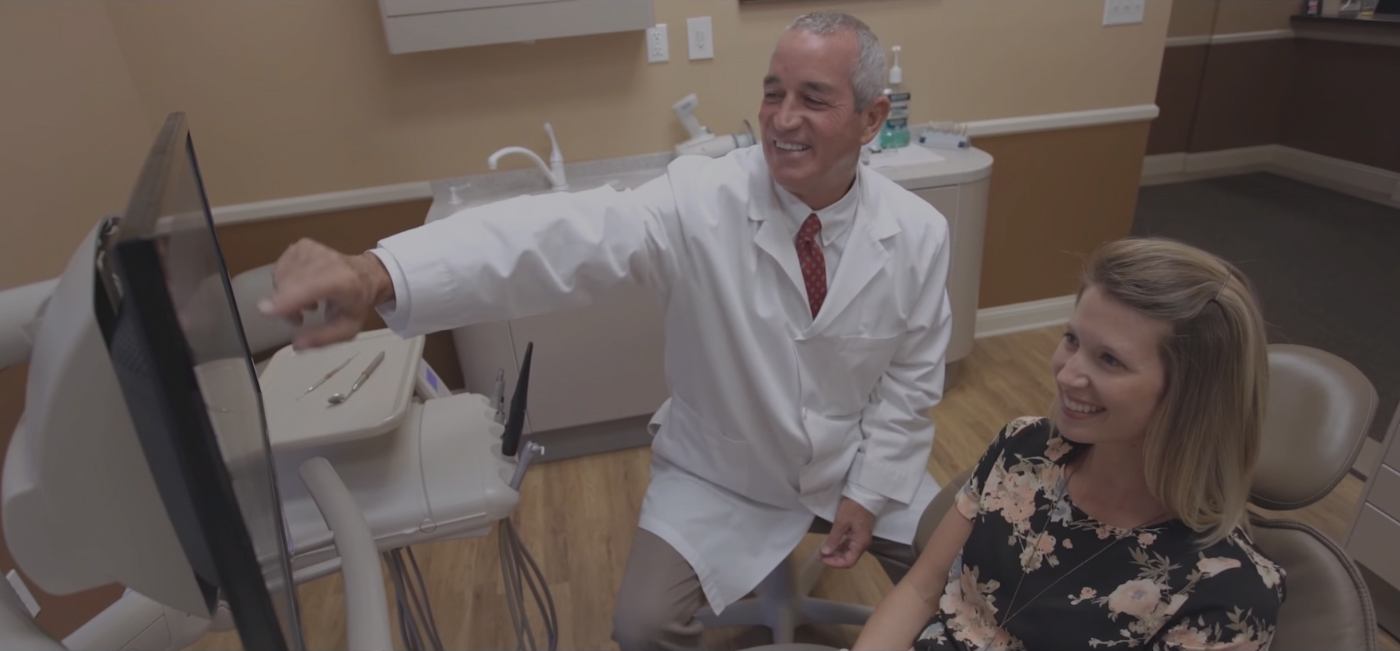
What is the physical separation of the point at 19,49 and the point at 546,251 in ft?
4.26

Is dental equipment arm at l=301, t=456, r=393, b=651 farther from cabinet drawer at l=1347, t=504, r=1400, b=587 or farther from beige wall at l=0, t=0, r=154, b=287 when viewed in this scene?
cabinet drawer at l=1347, t=504, r=1400, b=587

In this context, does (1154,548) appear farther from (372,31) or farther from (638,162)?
(372,31)

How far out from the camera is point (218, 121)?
6.85 ft

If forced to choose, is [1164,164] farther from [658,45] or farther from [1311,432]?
[1311,432]

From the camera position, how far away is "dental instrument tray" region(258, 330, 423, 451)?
100 centimetres

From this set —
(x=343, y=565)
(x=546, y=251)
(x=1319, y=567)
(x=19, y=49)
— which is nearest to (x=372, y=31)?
(x=19, y=49)

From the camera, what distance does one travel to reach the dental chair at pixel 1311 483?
2.62 feet

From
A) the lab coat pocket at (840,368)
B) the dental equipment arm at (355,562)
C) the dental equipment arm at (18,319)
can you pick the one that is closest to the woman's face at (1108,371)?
the lab coat pocket at (840,368)

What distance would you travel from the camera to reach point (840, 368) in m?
1.36

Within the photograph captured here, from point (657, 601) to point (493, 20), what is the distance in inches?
56.3

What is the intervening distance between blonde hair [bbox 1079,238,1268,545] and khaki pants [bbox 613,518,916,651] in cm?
52

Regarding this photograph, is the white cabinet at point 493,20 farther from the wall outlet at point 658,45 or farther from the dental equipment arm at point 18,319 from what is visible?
the dental equipment arm at point 18,319

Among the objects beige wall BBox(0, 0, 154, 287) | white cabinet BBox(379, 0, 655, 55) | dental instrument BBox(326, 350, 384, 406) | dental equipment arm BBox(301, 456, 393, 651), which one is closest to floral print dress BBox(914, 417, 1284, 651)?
dental equipment arm BBox(301, 456, 393, 651)

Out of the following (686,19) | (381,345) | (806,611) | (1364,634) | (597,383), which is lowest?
(806,611)
